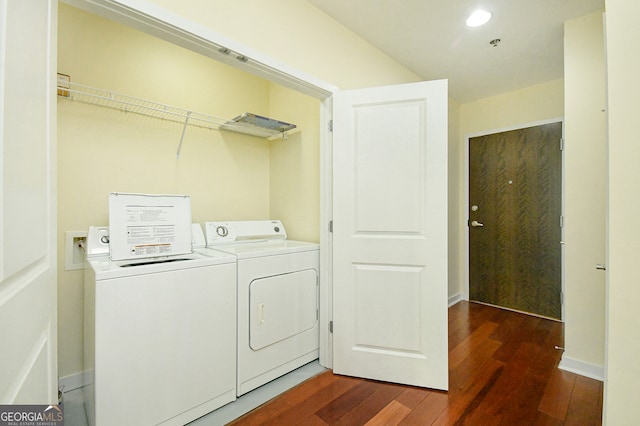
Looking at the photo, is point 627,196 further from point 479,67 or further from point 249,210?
point 479,67

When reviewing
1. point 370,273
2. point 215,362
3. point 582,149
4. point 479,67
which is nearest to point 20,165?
point 215,362

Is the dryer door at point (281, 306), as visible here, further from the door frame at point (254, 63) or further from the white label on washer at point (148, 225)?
the white label on washer at point (148, 225)

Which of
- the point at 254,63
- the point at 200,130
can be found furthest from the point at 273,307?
the point at 200,130

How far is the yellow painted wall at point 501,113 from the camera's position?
115 inches

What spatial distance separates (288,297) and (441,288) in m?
1.02

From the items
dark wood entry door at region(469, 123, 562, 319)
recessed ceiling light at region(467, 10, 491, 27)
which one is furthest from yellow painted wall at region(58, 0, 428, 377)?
dark wood entry door at region(469, 123, 562, 319)

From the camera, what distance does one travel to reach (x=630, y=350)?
0.61 metres

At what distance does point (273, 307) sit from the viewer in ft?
5.94

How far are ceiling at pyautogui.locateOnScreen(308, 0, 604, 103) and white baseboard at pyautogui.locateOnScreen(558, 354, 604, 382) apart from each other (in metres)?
2.52

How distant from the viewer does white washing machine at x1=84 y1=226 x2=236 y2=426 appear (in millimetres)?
1209

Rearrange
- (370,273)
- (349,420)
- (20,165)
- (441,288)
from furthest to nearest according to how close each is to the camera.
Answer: (370,273) → (441,288) → (349,420) → (20,165)

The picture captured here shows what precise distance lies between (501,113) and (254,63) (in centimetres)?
312

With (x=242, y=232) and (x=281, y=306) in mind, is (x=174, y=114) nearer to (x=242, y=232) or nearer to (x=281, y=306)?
(x=242, y=232)

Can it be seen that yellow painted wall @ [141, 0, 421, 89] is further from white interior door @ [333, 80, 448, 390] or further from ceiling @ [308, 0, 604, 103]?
white interior door @ [333, 80, 448, 390]
